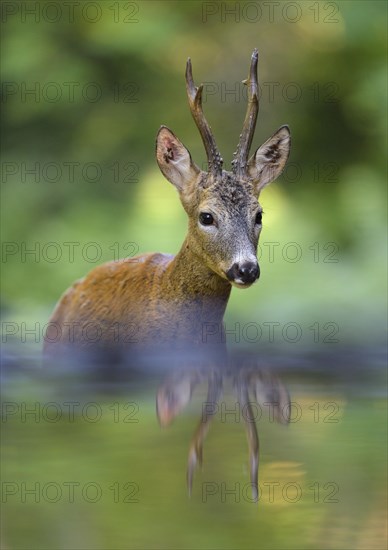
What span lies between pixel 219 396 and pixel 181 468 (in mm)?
1781

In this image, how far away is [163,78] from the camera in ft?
51.4

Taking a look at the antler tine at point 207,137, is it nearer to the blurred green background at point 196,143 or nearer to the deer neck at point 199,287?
the deer neck at point 199,287

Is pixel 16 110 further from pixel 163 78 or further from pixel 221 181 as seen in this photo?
pixel 221 181

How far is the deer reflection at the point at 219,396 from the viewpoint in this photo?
19.3 feet

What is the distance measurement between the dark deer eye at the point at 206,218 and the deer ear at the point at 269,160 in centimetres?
40

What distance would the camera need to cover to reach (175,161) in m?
8.27

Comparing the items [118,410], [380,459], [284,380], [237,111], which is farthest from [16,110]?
[380,459]

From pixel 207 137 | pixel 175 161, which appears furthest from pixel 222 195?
pixel 175 161

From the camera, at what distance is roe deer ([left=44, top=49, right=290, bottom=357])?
780 centimetres

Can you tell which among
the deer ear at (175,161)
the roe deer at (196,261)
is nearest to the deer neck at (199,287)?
the roe deer at (196,261)

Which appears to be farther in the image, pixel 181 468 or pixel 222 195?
pixel 222 195

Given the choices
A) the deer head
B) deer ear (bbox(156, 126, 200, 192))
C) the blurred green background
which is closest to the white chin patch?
the deer head

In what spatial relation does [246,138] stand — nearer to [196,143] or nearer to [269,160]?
[269,160]

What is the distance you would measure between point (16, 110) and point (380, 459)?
10681 mm
